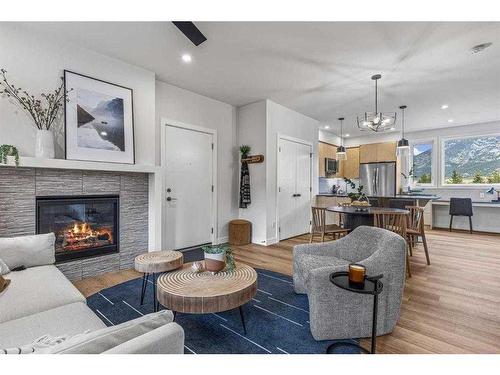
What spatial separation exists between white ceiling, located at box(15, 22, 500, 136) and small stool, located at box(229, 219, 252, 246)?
2.23m

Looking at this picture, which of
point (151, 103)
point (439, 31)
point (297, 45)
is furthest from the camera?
point (151, 103)

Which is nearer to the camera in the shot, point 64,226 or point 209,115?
point 64,226

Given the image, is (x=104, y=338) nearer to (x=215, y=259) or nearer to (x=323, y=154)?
(x=215, y=259)

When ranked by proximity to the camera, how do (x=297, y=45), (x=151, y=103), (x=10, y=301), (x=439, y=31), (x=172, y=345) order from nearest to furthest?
(x=172, y=345) < (x=10, y=301) < (x=439, y=31) < (x=297, y=45) < (x=151, y=103)

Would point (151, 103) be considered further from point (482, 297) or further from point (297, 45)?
point (482, 297)

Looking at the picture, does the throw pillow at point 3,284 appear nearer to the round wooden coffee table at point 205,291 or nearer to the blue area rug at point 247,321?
the blue area rug at point 247,321

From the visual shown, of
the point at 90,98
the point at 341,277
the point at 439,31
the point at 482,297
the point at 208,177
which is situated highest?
the point at 439,31

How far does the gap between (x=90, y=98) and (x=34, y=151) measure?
804 millimetres

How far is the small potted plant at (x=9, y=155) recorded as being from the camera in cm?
223

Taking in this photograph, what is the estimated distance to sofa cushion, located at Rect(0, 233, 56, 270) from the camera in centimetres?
204

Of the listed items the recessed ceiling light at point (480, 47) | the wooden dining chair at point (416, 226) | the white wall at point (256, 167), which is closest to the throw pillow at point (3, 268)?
the white wall at point (256, 167)

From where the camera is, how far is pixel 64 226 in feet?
9.30

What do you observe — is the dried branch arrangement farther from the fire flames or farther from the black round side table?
the black round side table
